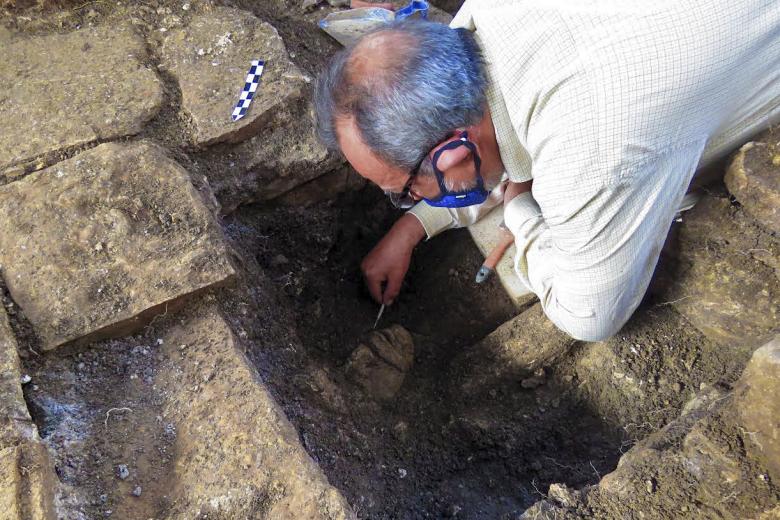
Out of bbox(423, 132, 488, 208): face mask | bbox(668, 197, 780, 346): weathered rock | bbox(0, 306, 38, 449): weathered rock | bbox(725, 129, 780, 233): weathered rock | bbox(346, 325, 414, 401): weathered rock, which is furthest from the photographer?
bbox(346, 325, 414, 401): weathered rock

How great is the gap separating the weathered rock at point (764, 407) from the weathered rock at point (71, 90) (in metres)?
2.03

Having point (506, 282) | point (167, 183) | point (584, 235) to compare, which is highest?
point (584, 235)

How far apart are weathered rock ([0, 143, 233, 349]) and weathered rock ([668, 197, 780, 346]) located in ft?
4.86

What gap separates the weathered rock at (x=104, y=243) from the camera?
6.01ft

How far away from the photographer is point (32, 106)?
2252mm

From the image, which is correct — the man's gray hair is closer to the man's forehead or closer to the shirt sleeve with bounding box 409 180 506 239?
the man's forehead

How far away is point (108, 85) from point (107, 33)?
318 mm

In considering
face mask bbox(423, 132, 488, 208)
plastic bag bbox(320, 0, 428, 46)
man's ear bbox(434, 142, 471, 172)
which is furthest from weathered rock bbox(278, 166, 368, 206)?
man's ear bbox(434, 142, 471, 172)

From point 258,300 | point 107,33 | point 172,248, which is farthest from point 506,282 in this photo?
point 107,33

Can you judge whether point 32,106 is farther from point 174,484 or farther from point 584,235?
point 584,235

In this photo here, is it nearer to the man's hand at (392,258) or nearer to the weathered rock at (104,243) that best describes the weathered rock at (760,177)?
the man's hand at (392,258)

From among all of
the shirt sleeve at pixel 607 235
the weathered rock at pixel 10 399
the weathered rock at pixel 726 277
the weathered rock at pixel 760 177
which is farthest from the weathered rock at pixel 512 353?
the weathered rock at pixel 10 399

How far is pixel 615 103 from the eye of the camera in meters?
1.48

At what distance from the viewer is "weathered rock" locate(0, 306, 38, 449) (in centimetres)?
155
